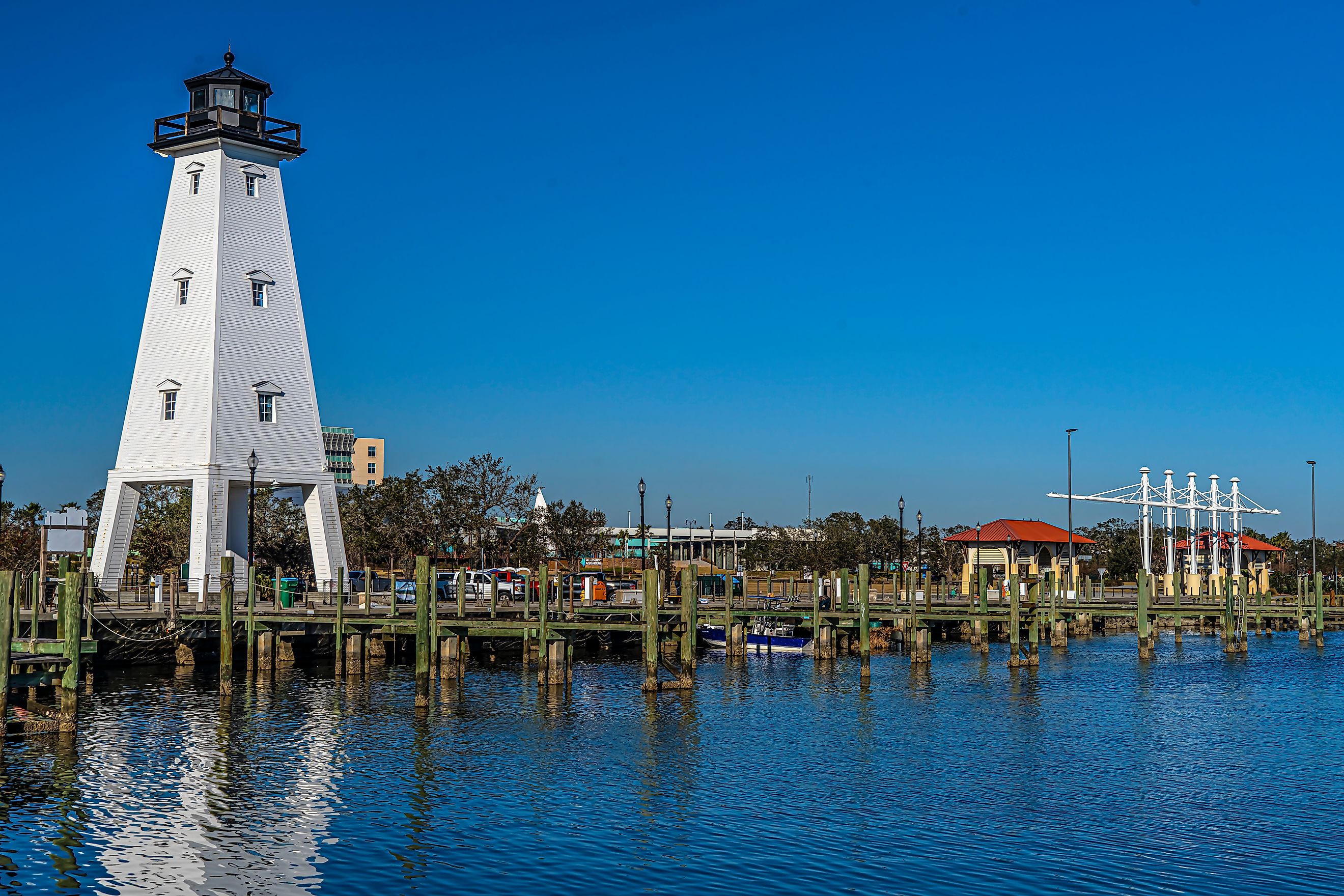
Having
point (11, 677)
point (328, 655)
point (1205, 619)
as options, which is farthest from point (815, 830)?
point (1205, 619)

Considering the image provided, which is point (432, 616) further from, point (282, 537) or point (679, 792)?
point (282, 537)

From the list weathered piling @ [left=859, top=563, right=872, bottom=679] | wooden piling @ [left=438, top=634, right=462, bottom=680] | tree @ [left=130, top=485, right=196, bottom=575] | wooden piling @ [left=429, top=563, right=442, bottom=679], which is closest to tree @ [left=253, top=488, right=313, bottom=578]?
tree @ [left=130, top=485, right=196, bottom=575]

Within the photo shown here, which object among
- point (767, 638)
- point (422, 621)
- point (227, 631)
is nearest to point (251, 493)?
point (227, 631)

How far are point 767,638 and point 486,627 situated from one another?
17.5 metres

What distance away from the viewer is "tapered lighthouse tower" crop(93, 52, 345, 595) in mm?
53156

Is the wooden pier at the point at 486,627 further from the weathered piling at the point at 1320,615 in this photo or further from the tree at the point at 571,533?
the tree at the point at 571,533

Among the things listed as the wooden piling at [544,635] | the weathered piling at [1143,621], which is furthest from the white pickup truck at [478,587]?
the weathered piling at [1143,621]

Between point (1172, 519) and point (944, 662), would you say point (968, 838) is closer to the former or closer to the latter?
point (944, 662)

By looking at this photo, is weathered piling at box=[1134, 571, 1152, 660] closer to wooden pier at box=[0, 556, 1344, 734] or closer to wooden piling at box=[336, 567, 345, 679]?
wooden pier at box=[0, 556, 1344, 734]

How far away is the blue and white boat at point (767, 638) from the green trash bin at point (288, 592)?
1785cm

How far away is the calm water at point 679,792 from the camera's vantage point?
21.6 m

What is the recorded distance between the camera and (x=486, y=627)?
46.6 metres

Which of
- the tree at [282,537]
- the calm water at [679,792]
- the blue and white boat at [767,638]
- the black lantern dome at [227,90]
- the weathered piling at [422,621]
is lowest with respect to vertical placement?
the calm water at [679,792]

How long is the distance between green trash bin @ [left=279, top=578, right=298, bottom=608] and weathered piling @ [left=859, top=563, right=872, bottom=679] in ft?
75.7
